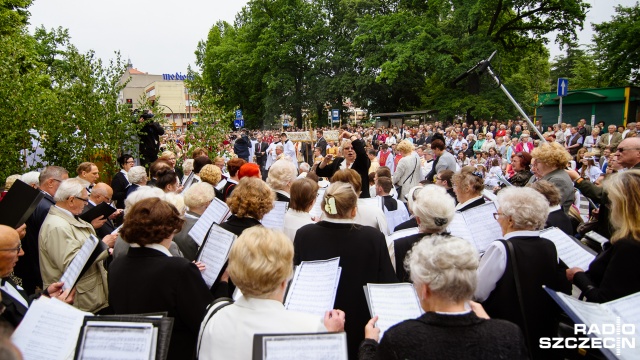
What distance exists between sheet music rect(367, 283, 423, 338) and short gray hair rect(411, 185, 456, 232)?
0.84m

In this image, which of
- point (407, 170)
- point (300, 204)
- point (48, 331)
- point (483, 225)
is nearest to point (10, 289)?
point (48, 331)

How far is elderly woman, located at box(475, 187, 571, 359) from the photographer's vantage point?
295 centimetres

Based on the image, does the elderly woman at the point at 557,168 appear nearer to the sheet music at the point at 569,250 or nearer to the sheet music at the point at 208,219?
the sheet music at the point at 569,250

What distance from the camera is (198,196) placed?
430cm

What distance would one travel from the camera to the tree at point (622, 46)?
26.0 m

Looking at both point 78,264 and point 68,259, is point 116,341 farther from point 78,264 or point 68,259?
point 68,259

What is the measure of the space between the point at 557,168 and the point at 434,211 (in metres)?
2.80

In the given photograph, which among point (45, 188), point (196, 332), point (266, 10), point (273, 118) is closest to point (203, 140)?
point (45, 188)

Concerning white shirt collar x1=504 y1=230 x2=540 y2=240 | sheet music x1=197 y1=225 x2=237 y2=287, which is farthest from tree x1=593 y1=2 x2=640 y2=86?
sheet music x1=197 y1=225 x2=237 y2=287

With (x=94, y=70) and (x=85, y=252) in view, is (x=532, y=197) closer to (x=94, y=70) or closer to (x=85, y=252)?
(x=85, y=252)

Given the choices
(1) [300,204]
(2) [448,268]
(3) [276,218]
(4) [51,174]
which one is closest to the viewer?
(2) [448,268]

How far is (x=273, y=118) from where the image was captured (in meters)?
45.4

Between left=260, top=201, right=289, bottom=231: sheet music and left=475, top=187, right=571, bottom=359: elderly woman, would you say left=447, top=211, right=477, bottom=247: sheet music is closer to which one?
left=475, top=187, right=571, bottom=359: elderly woman

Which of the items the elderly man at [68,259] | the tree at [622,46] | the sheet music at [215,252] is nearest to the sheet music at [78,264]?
the elderly man at [68,259]
